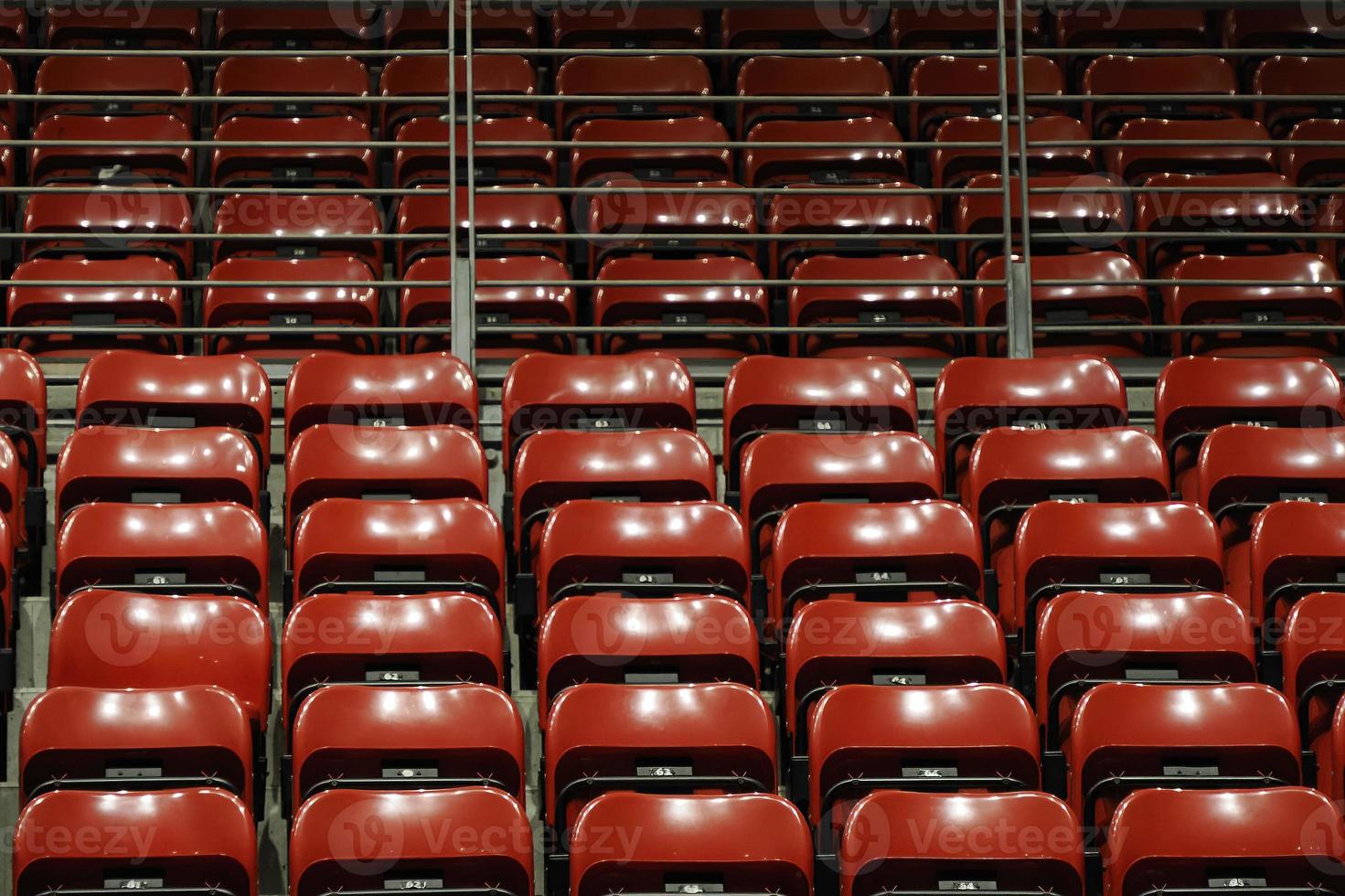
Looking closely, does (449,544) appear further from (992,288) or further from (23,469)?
(992,288)

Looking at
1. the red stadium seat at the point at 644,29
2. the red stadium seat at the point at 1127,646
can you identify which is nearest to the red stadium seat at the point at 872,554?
the red stadium seat at the point at 1127,646

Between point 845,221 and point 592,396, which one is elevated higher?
point 845,221

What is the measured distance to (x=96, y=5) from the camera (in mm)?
5703

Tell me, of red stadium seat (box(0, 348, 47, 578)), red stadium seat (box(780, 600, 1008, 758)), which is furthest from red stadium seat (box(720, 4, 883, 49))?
red stadium seat (box(780, 600, 1008, 758))

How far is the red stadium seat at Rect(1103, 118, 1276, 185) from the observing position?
215 inches

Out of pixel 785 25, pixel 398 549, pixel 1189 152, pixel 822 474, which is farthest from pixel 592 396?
pixel 1189 152

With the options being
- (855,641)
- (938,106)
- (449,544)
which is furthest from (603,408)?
(938,106)

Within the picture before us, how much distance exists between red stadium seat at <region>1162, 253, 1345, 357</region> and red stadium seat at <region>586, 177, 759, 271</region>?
1176 millimetres

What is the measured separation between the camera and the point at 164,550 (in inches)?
148

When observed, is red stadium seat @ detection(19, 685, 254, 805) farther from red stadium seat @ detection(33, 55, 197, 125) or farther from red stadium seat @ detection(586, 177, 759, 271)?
red stadium seat @ detection(33, 55, 197, 125)

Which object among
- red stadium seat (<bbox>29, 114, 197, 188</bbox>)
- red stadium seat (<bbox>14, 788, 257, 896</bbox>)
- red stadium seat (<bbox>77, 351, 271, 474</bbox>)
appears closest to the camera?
red stadium seat (<bbox>14, 788, 257, 896</bbox>)

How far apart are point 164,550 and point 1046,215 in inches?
106

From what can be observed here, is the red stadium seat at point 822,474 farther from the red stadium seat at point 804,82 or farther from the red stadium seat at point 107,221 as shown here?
the red stadium seat at point 107,221

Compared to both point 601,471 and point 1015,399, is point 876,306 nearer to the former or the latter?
point 1015,399
